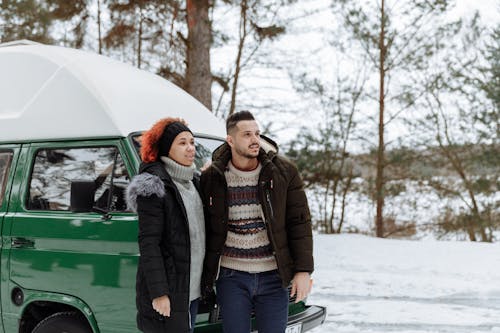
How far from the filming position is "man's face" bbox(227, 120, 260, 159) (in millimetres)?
3090

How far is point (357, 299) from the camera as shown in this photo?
7.43 m

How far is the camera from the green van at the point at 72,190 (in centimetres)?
363

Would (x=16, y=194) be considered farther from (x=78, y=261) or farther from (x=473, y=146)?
(x=473, y=146)

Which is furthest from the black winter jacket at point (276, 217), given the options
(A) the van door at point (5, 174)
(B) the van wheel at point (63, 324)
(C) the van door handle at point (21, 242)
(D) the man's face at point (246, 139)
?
(A) the van door at point (5, 174)

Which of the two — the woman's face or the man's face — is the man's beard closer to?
the man's face

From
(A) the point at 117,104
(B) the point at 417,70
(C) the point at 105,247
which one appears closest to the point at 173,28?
(B) the point at 417,70

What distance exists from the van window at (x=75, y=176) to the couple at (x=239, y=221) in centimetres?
74

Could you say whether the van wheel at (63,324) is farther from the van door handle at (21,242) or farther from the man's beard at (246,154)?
the man's beard at (246,154)

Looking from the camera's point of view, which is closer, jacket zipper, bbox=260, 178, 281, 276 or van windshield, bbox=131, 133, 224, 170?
jacket zipper, bbox=260, 178, 281, 276

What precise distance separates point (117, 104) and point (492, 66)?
11806mm

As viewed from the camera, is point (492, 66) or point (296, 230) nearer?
point (296, 230)

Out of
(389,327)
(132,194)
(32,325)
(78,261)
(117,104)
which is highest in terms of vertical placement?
(117,104)

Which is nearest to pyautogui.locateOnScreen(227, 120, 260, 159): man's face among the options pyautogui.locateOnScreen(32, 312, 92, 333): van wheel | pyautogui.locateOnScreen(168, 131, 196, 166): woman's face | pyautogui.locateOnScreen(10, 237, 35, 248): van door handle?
pyautogui.locateOnScreen(168, 131, 196, 166): woman's face

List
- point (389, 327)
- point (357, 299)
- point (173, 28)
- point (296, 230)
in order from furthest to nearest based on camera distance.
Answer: point (173, 28) < point (357, 299) < point (389, 327) < point (296, 230)
